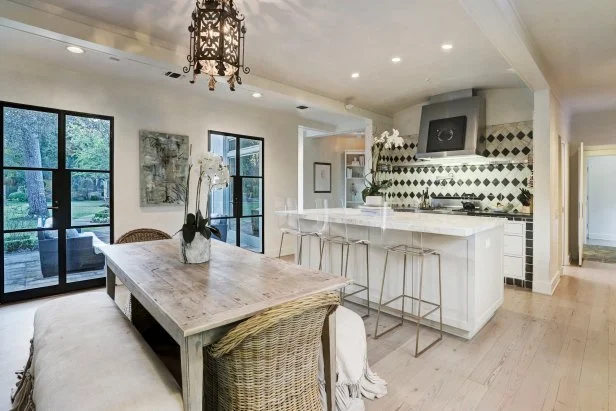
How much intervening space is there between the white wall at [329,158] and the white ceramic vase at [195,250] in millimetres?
5336

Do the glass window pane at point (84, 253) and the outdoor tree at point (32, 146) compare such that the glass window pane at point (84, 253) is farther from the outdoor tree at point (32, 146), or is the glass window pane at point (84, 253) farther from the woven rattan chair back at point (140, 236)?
the woven rattan chair back at point (140, 236)

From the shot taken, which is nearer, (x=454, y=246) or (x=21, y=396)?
(x=21, y=396)

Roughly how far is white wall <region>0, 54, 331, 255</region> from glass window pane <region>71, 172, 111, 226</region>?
0.14m

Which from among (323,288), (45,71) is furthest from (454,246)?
(45,71)

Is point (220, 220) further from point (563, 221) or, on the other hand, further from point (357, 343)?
point (563, 221)

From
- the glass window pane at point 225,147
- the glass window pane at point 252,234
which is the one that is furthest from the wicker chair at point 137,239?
the glass window pane at point 252,234

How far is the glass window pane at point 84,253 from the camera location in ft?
13.0

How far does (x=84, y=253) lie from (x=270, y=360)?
12.9 feet

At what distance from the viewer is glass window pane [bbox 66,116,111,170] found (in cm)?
390

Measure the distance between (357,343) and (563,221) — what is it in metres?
4.73

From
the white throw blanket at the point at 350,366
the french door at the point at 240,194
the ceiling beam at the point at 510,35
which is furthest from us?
the french door at the point at 240,194

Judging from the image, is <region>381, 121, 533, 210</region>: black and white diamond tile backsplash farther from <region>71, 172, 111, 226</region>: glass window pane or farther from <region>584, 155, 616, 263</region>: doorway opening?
<region>71, 172, 111, 226</region>: glass window pane

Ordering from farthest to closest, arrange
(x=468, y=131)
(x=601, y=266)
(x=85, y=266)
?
(x=601, y=266), (x=468, y=131), (x=85, y=266)

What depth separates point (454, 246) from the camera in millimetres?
2707
